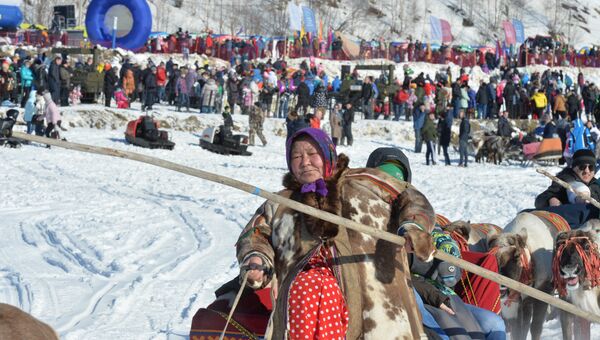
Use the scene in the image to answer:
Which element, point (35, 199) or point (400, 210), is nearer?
point (400, 210)

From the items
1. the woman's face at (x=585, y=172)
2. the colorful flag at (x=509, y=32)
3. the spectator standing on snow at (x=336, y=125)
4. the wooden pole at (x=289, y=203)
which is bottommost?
the spectator standing on snow at (x=336, y=125)

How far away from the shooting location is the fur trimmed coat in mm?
3654

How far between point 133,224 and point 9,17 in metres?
31.4

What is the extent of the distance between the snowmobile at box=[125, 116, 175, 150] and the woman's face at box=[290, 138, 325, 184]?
18.0 m

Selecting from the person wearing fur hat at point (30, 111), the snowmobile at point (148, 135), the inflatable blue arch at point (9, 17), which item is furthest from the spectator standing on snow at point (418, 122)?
the inflatable blue arch at point (9, 17)

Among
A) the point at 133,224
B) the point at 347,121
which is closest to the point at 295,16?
the point at 347,121

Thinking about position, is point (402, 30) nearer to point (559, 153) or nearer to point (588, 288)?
point (559, 153)

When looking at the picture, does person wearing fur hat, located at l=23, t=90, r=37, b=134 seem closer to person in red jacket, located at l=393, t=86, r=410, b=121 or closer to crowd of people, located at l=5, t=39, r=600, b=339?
crowd of people, located at l=5, t=39, r=600, b=339

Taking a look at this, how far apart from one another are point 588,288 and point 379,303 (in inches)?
115

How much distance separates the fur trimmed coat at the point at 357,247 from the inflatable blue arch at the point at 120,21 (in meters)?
29.1

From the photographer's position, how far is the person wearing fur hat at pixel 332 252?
11.6 feet

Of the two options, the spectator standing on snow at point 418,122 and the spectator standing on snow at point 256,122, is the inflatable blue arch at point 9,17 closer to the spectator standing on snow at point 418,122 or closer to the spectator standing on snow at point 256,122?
the spectator standing on snow at point 256,122

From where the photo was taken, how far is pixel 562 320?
6387 mm

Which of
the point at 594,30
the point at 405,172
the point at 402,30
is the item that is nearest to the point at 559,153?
the point at 405,172
